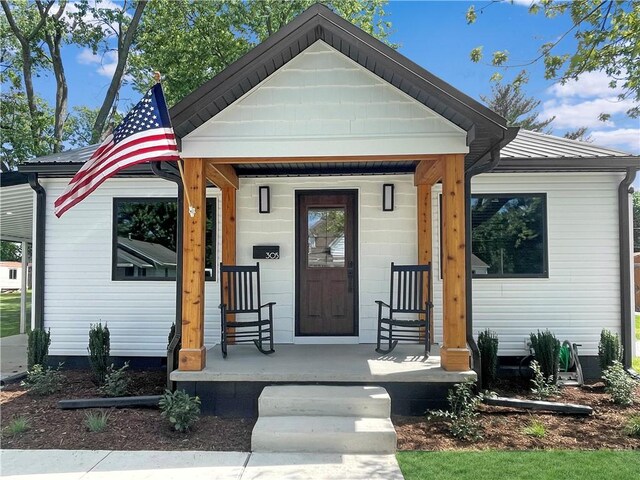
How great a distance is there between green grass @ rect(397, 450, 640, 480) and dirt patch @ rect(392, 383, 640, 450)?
0.16m

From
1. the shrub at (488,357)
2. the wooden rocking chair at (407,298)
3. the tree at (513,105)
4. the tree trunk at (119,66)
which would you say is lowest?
the shrub at (488,357)

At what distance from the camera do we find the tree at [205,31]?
15062mm

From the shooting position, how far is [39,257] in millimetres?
6195

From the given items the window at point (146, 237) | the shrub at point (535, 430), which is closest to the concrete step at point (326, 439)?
the shrub at point (535, 430)

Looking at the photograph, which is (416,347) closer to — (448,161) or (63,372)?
(448,161)

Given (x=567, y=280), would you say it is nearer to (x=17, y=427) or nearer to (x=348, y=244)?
Result: (x=348, y=244)

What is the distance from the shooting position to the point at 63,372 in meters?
6.11

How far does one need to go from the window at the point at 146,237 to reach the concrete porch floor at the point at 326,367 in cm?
159

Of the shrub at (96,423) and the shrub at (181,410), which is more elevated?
the shrub at (181,410)

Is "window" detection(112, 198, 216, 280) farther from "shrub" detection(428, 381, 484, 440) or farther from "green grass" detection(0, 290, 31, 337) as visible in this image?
"green grass" detection(0, 290, 31, 337)

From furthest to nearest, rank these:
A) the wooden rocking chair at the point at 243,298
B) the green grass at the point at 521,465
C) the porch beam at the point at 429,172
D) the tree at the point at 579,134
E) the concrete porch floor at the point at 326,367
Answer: the tree at the point at 579,134 → the wooden rocking chair at the point at 243,298 → the porch beam at the point at 429,172 → the concrete porch floor at the point at 326,367 → the green grass at the point at 521,465

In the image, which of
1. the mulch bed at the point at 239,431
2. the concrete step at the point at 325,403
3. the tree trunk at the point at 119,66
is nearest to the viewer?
the mulch bed at the point at 239,431

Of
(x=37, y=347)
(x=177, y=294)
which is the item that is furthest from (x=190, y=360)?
(x=37, y=347)

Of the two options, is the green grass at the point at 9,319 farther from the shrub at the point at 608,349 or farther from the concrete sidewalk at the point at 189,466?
the shrub at the point at 608,349
